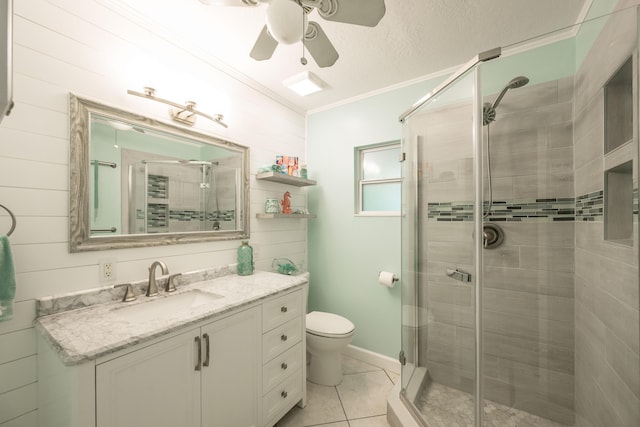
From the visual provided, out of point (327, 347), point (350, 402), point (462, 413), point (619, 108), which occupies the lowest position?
point (350, 402)

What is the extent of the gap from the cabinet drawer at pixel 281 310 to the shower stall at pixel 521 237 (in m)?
0.87

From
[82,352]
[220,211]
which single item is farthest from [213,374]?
[220,211]

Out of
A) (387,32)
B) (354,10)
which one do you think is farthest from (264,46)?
(387,32)

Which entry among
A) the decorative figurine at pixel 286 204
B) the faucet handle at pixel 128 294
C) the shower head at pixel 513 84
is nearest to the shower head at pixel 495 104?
the shower head at pixel 513 84

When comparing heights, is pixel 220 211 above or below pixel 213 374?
above

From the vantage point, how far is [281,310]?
62.3 inches

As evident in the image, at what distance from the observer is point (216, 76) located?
1.92 meters

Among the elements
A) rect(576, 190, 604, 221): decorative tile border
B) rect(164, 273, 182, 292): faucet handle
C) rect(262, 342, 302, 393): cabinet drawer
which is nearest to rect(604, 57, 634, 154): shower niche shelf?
rect(576, 190, 604, 221): decorative tile border

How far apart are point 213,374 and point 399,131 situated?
2247mm

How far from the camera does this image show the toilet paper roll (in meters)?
2.16

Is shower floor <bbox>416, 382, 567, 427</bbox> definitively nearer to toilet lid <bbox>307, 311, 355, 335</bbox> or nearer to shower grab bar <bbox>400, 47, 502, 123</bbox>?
toilet lid <bbox>307, 311, 355, 335</bbox>

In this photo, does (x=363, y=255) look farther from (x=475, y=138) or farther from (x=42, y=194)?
(x=42, y=194)

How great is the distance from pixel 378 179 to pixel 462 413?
187 centimetres

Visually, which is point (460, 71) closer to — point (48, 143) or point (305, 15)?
point (305, 15)
